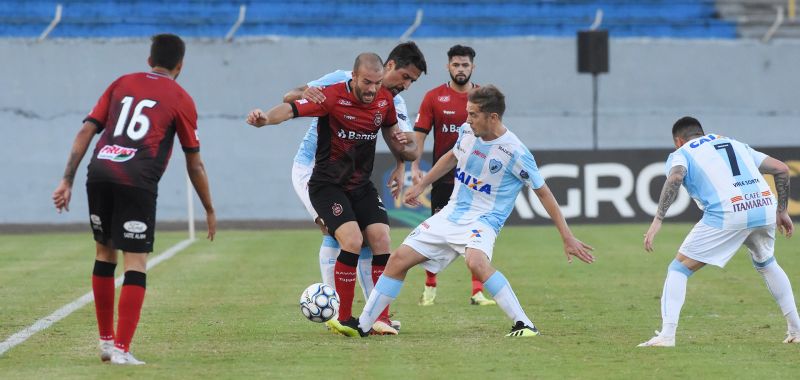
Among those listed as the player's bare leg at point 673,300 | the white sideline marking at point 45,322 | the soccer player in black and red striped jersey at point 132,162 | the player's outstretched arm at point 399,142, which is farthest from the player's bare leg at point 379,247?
the white sideline marking at point 45,322

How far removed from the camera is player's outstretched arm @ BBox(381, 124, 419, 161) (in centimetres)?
938

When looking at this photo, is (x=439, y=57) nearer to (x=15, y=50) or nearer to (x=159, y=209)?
(x=159, y=209)

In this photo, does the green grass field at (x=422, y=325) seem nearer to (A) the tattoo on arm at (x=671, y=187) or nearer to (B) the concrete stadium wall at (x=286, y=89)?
(A) the tattoo on arm at (x=671, y=187)

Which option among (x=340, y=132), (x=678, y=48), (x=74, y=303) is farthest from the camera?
(x=678, y=48)

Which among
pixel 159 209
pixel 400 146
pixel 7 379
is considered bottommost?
pixel 159 209

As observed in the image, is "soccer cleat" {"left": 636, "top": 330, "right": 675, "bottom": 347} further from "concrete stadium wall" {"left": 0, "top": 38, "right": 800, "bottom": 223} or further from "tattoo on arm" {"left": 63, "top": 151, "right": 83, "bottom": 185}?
"concrete stadium wall" {"left": 0, "top": 38, "right": 800, "bottom": 223}

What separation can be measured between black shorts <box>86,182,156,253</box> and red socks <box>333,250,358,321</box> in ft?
6.52

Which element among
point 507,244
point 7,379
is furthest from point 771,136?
point 7,379

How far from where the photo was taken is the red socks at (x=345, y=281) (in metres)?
9.09

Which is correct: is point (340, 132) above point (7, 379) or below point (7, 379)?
above

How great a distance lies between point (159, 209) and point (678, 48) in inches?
445

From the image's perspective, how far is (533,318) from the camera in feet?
33.1

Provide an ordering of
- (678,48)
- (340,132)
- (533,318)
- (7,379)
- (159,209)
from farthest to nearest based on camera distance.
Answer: (678,48) < (159,209) < (533,318) < (340,132) < (7,379)

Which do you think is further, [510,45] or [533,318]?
[510,45]
